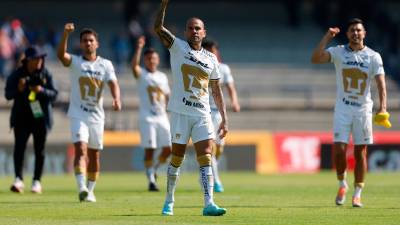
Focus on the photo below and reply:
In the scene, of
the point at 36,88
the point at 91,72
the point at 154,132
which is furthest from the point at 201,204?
the point at 154,132

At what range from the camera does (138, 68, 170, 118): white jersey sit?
22719mm

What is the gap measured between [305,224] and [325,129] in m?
24.0

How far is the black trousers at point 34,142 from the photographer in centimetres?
2081

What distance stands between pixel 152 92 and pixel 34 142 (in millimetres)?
2874

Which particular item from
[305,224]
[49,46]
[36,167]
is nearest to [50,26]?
[49,46]

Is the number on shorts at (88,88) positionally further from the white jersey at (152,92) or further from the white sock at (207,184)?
the white jersey at (152,92)

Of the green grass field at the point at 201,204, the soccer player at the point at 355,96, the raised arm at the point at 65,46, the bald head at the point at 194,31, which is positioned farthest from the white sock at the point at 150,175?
the bald head at the point at 194,31

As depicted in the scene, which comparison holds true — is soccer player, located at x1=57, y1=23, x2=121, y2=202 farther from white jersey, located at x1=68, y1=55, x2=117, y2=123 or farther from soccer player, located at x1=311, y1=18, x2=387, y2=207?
soccer player, located at x1=311, y1=18, x2=387, y2=207

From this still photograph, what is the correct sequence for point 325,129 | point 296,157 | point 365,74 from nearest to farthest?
point 365,74
point 296,157
point 325,129

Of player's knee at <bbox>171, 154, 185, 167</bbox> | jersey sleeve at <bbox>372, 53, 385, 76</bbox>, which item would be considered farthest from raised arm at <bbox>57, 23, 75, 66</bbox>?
jersey sleeve at <bbox>372, 53, 385, 76</bbox>

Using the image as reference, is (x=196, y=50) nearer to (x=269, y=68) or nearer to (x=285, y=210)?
(x=285, y=210)

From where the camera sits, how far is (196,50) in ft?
51.1

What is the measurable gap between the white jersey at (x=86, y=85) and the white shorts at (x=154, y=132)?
4222 millimetres

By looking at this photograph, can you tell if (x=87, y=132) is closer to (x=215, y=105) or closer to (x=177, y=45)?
(x=177, y=45)
